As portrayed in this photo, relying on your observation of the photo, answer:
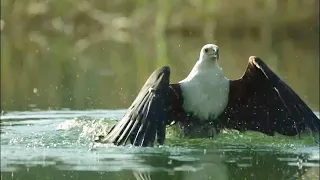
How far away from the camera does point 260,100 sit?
8078 millimetres

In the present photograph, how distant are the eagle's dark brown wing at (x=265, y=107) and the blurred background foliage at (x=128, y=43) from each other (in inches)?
90.1

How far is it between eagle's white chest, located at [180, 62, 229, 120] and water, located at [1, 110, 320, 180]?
10.3 inches

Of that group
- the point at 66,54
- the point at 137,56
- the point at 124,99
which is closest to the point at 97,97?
the point at 124,99

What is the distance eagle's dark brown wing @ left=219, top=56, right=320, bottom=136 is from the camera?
788 centimetres

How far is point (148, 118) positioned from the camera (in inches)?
290

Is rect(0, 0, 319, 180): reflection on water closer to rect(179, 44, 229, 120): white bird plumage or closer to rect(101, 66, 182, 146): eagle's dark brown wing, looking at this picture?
rect(101, 66, 182, 146): eagle's dark brown wing

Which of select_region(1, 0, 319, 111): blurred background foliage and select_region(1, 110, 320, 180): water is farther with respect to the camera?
select_region(1, 0, 319, 111): blurred background foliage

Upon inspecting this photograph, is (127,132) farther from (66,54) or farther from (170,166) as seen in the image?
(66,54)

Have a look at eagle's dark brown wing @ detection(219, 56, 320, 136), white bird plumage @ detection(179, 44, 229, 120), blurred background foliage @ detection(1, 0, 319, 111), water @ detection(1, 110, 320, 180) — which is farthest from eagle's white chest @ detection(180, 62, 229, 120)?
blurred background foliage @ detection(1, 0, 319, 111)

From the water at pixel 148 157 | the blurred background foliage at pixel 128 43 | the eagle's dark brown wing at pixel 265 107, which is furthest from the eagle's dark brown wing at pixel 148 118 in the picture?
the blurred background foliage at pixel 128 43

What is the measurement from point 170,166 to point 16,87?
650cm

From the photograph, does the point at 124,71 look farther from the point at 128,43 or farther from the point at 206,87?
the point at 128,43

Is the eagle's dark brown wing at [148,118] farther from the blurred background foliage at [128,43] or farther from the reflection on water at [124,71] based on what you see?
the blurred background foliage at [128,43]

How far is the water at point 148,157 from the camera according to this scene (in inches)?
265
